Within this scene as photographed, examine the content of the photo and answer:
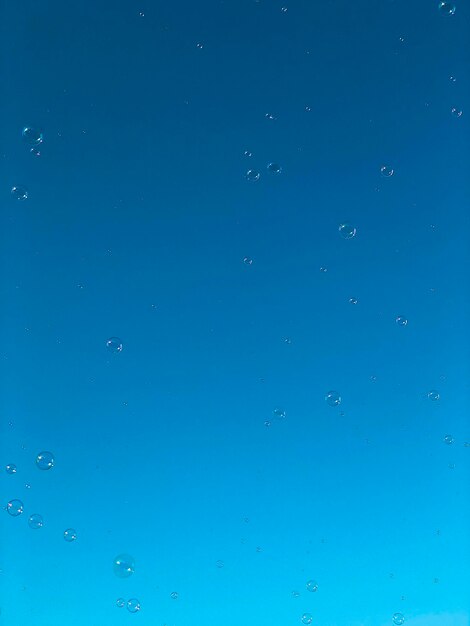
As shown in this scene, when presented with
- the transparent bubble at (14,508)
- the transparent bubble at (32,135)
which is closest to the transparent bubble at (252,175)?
the transparent bubble at (32,135)

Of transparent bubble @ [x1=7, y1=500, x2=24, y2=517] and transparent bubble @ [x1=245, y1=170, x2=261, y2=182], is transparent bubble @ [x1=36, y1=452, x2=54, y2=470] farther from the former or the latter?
transparent bubble @ [x1=245, y1=170, x2=261, y2=182]

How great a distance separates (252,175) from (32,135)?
122 centimetres

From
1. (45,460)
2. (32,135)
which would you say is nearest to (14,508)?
(45,460)

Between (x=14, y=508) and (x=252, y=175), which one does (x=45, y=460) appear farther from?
(x=252, y=175)

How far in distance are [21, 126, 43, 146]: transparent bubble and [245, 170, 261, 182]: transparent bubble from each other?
3.77 ft

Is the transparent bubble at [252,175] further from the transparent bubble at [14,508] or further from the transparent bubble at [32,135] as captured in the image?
the transparent bubble at [14,508]

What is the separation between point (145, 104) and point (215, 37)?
1.82 feet

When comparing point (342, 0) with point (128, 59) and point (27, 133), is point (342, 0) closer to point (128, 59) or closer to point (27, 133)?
point (128, 59)

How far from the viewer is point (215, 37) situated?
157 inches

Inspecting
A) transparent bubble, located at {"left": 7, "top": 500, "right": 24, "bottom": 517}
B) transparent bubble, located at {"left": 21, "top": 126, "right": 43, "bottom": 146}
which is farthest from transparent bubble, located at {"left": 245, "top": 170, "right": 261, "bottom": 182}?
transparent bubble, located at {"left": 7, "top": 500, "right": 24, "bottom": 517}

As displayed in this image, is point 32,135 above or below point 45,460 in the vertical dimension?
above

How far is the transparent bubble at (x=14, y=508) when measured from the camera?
149 inches

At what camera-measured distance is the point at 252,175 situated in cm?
400

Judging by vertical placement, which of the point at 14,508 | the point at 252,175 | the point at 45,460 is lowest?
the point at 14,508
